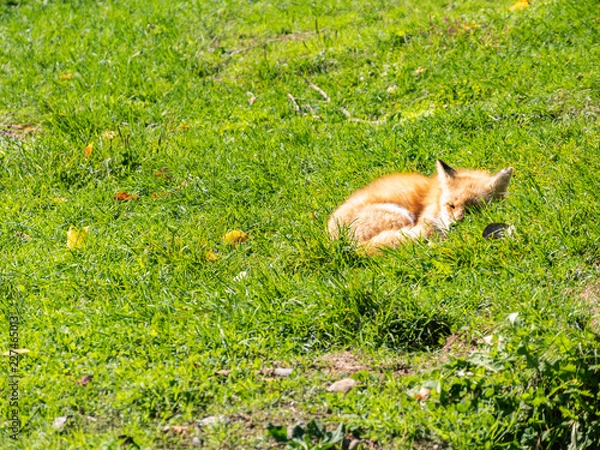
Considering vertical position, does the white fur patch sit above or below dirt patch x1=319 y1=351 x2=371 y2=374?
below

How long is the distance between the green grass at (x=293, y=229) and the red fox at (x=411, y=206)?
0.64 ft

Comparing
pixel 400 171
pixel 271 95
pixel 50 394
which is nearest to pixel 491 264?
pixel 400 171

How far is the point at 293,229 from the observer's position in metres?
5.76

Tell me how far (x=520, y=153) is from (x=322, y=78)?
2.86 metres

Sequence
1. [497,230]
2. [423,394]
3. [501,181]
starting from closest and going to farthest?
1. [423,394]
2. [497,230]
3. [501,181]

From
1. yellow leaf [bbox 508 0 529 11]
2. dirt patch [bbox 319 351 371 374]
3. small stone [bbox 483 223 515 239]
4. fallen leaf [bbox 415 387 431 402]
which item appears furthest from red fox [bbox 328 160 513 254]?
yellow leaf [bbox 508 0 529 11]

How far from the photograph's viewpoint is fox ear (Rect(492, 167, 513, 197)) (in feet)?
18.5

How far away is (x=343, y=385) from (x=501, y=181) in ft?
7.65

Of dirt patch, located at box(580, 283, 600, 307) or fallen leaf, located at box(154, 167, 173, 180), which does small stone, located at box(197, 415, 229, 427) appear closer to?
dirt patch, located at box(580, 283, 600, 307)

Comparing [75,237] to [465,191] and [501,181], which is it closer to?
[465,191]

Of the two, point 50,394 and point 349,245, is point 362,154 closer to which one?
point 349,245

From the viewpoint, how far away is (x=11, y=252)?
5902 millimetres

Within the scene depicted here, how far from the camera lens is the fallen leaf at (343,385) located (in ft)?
13.3

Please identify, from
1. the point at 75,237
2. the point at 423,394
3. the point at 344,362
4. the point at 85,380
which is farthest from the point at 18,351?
the point at 423,394
